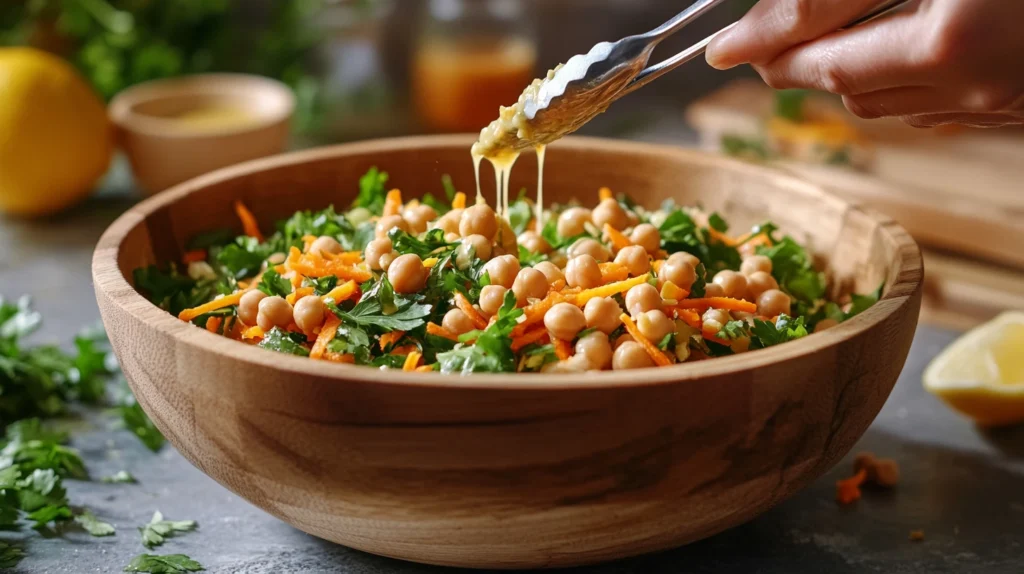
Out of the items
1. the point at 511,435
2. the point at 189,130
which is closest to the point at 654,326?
the point at 511,435

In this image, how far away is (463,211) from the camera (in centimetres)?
190

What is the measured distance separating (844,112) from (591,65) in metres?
2.74

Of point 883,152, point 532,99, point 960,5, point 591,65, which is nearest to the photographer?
point 960,5

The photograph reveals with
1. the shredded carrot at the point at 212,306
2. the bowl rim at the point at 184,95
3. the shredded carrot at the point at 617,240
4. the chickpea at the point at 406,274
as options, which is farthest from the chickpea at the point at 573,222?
the bowl rim at the point at 184,95

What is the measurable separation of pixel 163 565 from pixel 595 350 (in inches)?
31.8

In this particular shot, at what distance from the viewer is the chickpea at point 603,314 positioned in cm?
156

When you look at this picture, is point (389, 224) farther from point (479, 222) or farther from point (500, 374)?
point (500, 374)

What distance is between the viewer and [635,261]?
176cm

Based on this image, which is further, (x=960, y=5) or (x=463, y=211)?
(x=463, y=211)

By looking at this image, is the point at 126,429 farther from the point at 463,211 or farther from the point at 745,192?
the point at 745,192

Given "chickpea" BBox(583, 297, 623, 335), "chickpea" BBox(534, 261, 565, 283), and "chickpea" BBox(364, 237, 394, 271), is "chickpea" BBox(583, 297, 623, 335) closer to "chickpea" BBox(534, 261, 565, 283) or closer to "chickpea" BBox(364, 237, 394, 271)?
"chickpea" BBox(534, 261, 565, 283)

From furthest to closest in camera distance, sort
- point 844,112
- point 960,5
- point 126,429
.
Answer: point 844,112, point 126,429, point 960,5

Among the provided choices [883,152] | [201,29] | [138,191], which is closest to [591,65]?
[883,152]

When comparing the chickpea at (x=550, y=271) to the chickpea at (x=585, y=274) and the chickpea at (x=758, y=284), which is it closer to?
the chickpea at (x=585, y=274)
